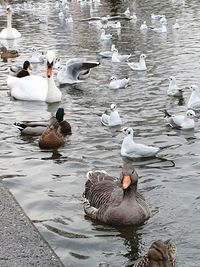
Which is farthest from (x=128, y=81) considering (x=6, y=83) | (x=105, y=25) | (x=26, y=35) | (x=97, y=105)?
(x=105, y=25)

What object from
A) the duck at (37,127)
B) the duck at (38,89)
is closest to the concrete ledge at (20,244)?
the duck at (37,127)

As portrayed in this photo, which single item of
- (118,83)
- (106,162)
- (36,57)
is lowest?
(36,57)

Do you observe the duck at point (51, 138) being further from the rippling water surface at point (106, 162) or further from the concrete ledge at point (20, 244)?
Answer: the concrete ledge at point (20, 244)

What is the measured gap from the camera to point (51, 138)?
1095 cm

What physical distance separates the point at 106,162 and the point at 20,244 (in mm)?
4379

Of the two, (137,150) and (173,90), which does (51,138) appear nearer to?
(137,150)

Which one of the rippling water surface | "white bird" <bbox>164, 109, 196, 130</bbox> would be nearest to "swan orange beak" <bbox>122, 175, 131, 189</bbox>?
the rippling water surface

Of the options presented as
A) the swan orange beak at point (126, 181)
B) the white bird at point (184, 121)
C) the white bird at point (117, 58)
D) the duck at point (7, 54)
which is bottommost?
the duck at point (7, 54)

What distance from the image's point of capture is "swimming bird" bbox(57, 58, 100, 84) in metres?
16.8

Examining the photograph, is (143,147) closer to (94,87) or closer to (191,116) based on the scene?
(191,116)

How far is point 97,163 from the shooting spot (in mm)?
10086

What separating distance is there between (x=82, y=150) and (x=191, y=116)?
251 cm

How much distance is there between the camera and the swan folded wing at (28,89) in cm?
1498

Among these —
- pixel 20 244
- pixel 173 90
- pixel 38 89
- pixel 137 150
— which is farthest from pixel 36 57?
pixel 20 244
